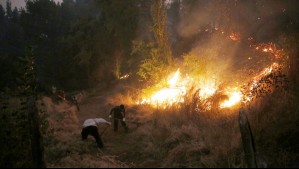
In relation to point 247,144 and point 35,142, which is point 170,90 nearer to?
point 247,144

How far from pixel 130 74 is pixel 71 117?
53.8ft

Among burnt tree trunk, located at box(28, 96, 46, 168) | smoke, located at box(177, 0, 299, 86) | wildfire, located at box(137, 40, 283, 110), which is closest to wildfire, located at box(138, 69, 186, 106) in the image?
wildfire, located at box(137, 40, 283, 110)

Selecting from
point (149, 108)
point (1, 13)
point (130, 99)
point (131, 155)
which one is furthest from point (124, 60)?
point (1, 13)

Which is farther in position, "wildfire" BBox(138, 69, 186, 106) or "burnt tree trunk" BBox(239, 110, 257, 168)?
"wildfire" BBox(138, 69, 186, 106)

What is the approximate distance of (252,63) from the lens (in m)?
24.6

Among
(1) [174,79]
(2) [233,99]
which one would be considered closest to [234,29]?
(1) [174,79]

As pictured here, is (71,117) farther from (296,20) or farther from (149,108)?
(296,20)

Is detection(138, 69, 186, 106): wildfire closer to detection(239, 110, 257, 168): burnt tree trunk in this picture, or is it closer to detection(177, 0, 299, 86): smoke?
detection(177, 0, 299, 86): smoke

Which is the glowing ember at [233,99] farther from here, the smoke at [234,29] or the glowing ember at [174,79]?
the glowing ember at [174,79]

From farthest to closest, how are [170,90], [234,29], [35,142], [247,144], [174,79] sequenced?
[234,29] < [174,79] < [170,90] < [35,142] < [247,144]

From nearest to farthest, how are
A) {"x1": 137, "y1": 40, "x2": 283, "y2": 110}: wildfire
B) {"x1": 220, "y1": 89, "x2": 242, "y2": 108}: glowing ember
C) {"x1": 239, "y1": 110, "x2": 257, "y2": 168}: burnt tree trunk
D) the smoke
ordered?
{"x1": 239, "y1": 110, "x2": 257, "y2": 168}: burnt tree trunk
{"x1": 220, "y1": 89, "x2": 242, "y2": 108}: glowing ember
{"x1": 137, "y1": 40, "x2": 283, "y2": 110}: wildfire
the smoke

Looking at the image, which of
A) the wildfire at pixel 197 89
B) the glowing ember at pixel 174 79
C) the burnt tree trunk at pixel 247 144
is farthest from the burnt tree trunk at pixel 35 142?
the glowing ember at pixel 174 79

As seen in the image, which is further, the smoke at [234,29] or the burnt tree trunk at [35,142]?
the smoke at [234,29]

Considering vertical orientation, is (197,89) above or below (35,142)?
above
